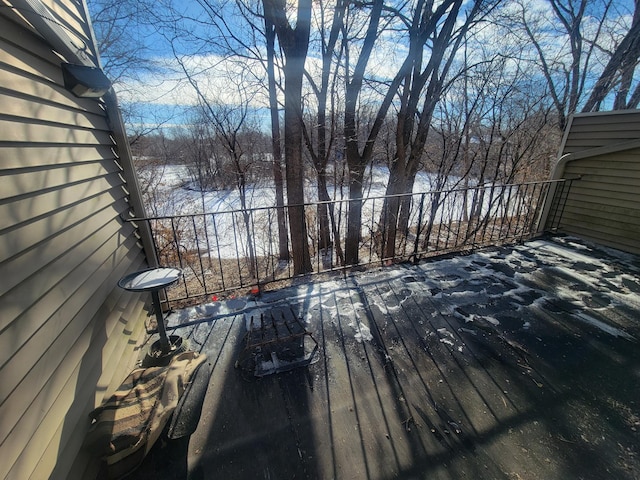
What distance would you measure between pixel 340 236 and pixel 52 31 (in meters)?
7.73

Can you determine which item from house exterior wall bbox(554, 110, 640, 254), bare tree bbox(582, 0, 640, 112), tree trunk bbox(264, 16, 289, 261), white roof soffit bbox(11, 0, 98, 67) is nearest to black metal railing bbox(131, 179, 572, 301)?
house exterior wall bbox(554, 110, 640, 254)

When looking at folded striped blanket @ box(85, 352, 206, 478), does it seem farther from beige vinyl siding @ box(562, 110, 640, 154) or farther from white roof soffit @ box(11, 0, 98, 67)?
beige vinyl siding @ box(562, 110, 640, 154)

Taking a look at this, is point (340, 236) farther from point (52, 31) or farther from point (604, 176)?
point (52, 31)

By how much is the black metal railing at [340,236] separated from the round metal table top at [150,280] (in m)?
0.61

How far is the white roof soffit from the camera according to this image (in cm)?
135

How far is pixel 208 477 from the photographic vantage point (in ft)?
4.28

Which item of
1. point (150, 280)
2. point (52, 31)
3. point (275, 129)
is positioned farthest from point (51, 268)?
point (275, 129)

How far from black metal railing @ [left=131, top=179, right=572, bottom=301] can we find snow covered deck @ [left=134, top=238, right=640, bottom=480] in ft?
2.53

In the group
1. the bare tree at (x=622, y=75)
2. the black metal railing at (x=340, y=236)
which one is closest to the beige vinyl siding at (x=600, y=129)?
the black metal railing at (x=340, y=236)

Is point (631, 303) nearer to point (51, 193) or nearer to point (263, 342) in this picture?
point (263, 342)

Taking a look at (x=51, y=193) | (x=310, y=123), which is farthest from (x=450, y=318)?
(x=310, y=123)

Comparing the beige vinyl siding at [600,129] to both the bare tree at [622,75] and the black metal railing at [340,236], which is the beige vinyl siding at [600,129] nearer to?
the black metal railing at [340,236]

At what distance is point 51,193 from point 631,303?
4.51 meters

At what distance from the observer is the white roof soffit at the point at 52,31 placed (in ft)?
4.42
